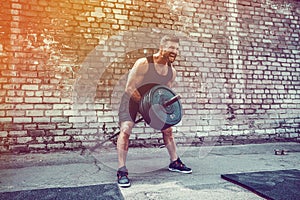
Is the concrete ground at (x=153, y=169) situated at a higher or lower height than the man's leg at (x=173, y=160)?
lower

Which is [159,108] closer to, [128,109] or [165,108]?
[165,108]

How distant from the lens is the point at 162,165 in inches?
130

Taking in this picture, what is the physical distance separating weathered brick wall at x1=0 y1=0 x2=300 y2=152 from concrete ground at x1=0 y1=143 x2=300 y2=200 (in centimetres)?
35

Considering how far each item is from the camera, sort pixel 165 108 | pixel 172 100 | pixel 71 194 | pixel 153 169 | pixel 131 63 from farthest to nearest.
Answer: pixel 131 63
pixel 153 169
pixel 165 108
pixel 172 100
pixel 71 194

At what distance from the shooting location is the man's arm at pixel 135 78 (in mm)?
2900

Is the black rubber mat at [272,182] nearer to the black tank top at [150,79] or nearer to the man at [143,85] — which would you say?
the man at [143,85]

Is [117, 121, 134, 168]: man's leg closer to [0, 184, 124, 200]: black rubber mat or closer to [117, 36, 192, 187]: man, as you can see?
[117, 36, 192, 187]: man

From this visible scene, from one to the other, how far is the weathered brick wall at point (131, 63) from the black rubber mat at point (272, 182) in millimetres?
1740

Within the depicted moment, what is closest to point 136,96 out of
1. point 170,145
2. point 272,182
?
point 170,145

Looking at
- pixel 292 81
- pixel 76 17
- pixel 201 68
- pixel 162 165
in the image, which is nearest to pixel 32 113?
pixel 76 17

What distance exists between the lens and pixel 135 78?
2.94 meters

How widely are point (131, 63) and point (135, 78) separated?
1336 mm

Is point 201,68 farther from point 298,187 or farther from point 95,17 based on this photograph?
point 298,187

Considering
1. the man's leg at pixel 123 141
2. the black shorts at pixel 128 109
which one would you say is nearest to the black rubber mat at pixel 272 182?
the man's leg at pixel 123 141
